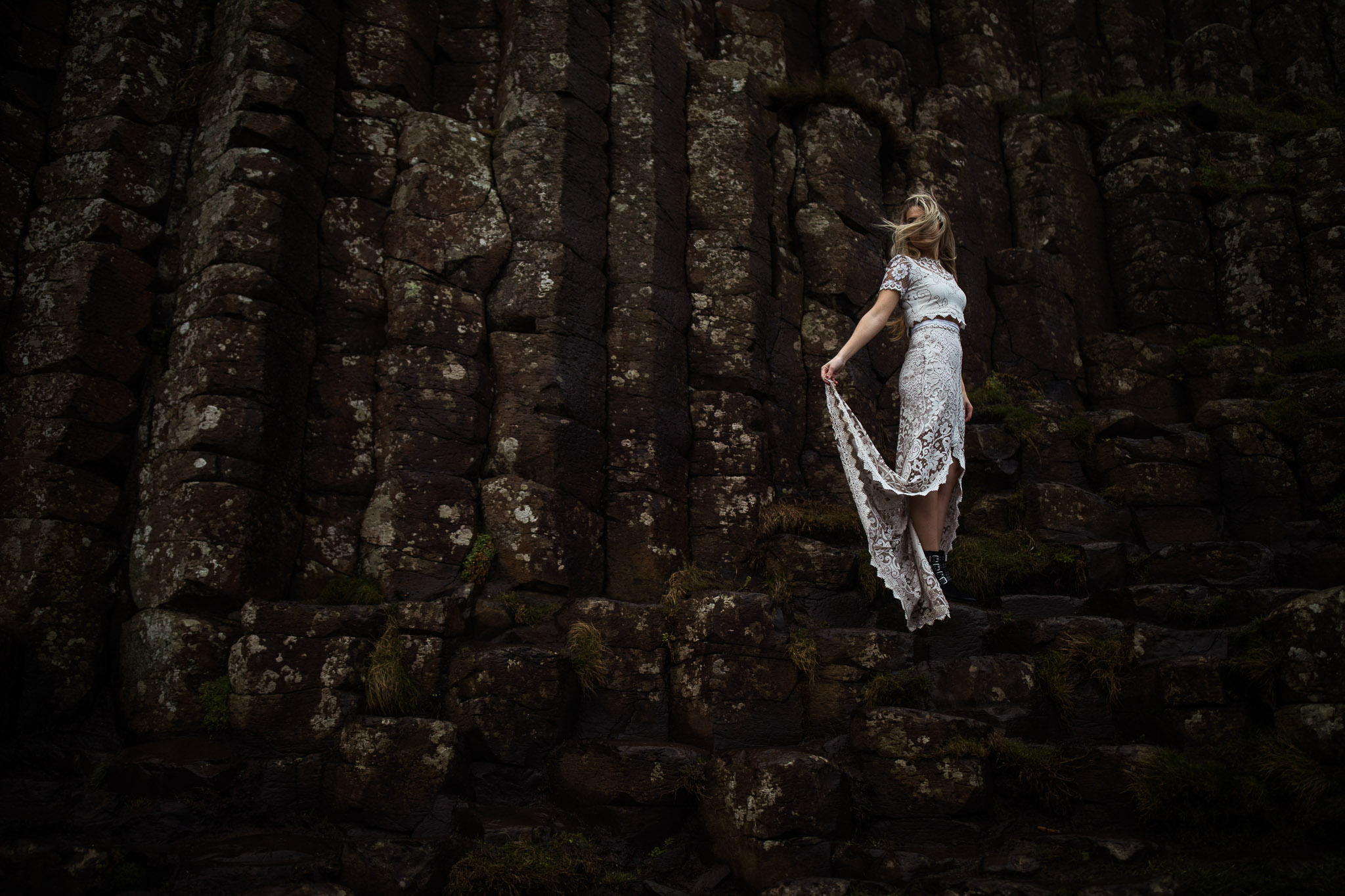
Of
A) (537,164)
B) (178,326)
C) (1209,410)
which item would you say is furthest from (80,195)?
(1209,410)

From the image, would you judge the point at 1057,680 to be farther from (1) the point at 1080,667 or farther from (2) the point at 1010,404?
(2) the point at 1010,404

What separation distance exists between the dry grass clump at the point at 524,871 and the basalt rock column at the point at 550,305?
245 centimetres

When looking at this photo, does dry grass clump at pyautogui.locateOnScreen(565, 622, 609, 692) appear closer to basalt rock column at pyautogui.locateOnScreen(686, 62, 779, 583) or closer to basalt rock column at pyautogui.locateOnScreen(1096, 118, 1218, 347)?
basalt rock column at pyautogui.locateOnScreen(686, 62, 779, 583)

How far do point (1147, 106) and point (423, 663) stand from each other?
460 inches

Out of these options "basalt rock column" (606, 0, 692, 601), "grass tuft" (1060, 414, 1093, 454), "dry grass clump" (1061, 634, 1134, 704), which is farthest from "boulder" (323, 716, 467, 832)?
"grass tuft" (1060, 414, 1093, 454)

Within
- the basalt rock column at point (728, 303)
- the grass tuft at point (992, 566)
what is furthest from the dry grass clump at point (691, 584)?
the grass tuft at point (992, 566)

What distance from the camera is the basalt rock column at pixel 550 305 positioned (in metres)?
7.68

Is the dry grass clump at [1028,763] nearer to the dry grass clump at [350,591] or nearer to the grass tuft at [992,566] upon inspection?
the grass tuft at [992,566]

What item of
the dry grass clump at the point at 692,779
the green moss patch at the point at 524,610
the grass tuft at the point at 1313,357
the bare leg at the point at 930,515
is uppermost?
the grass tuft at the point at 1313,357

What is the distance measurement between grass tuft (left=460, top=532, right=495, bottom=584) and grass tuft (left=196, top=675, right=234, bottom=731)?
1.90 metres

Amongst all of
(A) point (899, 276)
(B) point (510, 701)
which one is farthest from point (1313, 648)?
(B) point (510, 701)

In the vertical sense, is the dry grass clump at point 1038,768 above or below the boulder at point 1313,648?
below

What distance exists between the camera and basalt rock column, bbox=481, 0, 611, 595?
7684mm

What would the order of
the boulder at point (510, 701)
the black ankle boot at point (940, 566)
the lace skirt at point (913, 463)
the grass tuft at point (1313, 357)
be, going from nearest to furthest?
the boulder at point (510, 701)
the lace skirt at point (913, 463)
the black ankle boot at point (940, 566)
the grass tuft at point (1313, 357)
